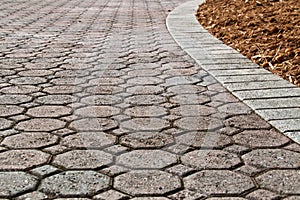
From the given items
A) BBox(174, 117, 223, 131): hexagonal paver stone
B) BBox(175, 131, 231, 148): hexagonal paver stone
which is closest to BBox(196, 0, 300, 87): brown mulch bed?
BBox(174, 117, 223, 131): hexagonal paver stone

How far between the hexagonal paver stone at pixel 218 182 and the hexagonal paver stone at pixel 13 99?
6.09 ft

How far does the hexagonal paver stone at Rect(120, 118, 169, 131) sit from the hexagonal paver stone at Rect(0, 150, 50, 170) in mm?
710

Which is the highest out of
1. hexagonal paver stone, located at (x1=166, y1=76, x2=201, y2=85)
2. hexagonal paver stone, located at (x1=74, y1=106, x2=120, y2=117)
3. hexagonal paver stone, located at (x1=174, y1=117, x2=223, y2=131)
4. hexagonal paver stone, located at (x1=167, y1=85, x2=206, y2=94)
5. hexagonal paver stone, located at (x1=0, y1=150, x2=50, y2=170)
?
hexagonal paver stone, located at (x1=0, y1=150, x2=50, y2=170)

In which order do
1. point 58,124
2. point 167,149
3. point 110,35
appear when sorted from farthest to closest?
1. point 110,35
2. point 58,124
3. point 167,149

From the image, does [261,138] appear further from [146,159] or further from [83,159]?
[83,159]

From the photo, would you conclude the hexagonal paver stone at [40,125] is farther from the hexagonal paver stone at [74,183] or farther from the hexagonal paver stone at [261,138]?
the hexagonal paver stone at [261,138]

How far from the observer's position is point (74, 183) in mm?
2562

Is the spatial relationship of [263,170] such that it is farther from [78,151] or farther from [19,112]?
[19,112]

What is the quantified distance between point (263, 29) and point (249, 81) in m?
2.38

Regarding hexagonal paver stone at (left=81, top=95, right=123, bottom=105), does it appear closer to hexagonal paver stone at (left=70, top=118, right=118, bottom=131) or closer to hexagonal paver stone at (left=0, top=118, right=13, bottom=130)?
hexagonal paver stone at (left=70, top=118, right=118, bottom=131)

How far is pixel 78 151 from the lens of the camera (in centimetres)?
299

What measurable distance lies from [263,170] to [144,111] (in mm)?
1266

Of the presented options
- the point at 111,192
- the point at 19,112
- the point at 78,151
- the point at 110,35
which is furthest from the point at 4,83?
the point at 110,35

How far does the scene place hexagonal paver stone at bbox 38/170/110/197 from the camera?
2467 millimetres
